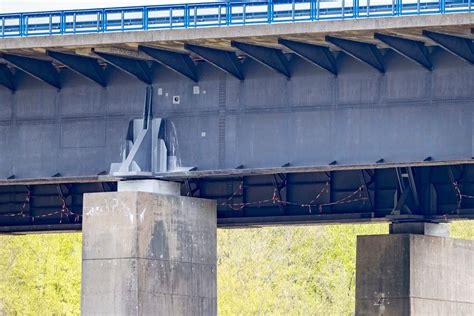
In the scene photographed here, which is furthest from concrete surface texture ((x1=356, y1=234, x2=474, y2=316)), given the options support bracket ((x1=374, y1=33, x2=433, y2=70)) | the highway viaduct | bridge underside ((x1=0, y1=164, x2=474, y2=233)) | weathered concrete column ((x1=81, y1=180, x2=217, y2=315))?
support bracket ((x1=374, y1=33, x2=433, y2=70))

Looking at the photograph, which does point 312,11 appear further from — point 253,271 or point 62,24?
point 253,271

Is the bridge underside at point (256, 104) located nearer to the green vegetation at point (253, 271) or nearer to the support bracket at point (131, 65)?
the support bracket at point (131, 65)

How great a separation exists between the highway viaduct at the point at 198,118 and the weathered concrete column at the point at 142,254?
0.15 ft

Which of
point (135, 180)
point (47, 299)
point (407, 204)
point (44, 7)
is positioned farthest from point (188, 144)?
point (47, 299)

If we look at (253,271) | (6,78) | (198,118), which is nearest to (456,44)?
(198,118)

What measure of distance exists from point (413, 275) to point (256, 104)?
11.1 meters

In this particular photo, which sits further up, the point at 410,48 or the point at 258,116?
the point at 410,48

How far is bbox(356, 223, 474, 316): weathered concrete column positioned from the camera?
191ft

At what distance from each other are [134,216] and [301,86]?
608 cm

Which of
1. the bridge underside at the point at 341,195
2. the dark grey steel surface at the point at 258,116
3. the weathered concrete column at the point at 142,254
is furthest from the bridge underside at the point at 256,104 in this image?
the weathered concrete column at the point at 142,254

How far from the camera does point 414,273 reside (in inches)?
2291

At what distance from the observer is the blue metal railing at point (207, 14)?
154 feet

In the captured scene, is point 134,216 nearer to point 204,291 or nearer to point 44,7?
point 204,291

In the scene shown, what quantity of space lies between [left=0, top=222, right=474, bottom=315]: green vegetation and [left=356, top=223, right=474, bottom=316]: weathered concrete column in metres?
20.1
